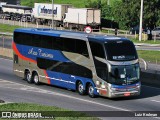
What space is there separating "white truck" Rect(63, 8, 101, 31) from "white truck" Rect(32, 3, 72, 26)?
418 cm

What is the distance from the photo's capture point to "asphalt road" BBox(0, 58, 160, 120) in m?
22.2

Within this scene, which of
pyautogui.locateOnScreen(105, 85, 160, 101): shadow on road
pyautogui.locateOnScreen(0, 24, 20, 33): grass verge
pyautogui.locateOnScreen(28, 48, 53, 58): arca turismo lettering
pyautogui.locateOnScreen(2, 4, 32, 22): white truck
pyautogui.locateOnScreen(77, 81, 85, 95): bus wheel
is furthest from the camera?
pyautogui.locateOnScreen(2, 4, 32, 22): white truck

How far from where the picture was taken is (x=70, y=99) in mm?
24422

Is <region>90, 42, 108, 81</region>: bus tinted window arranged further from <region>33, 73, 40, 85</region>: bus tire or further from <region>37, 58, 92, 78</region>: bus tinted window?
<region>33, 73, 40, 85</region>: bus tire

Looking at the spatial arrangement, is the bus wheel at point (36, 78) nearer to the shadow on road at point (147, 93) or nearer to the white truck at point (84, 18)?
the shadow on road at point (147, 93)

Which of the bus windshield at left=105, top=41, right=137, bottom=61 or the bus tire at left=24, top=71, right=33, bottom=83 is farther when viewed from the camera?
the bus tire at left=24, top=71, right=33, bottom=83

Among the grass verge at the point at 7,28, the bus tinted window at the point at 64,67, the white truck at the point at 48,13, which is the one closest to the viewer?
the bus tinted window at the point at 64,67

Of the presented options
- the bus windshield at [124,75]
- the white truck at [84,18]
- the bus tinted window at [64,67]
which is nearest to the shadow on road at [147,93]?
the bus windshield at [124,75]

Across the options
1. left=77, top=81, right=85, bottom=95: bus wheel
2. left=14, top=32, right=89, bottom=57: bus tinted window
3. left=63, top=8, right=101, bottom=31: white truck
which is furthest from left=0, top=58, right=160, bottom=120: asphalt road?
left=63, top=8, right=101, bottom=31: white truck

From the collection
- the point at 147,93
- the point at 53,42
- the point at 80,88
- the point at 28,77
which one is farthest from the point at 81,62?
the point at 28,77

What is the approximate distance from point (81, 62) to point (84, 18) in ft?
180

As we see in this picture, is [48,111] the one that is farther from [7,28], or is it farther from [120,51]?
[7,28]

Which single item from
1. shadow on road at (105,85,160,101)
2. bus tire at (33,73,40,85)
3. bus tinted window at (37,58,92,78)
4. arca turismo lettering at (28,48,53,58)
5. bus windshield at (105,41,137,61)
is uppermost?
bus windshield at (105,41,137,61)

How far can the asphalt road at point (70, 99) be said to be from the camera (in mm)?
22234
